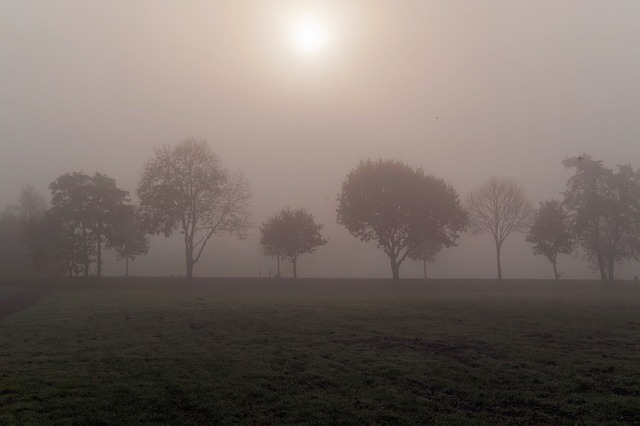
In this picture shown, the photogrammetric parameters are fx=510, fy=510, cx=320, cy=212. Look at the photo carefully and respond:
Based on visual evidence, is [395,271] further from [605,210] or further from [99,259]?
[99,259]

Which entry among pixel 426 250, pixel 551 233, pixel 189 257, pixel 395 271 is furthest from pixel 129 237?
pixel 551 233

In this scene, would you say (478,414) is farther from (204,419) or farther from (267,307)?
(267,307)

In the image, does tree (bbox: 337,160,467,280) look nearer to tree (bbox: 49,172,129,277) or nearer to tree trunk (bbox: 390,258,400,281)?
tree trunk (bbox: 390,258,400,281)

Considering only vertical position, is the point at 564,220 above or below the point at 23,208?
below

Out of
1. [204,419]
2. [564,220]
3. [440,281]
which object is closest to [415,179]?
[440,281]

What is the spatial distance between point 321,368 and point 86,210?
71.6 metres

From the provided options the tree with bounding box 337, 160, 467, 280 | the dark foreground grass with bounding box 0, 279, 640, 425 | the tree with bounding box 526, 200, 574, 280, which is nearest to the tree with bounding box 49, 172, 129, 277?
the tree with bounding box 337, 160, 467, 280

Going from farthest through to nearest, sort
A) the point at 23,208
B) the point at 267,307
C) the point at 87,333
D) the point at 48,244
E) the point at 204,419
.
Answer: the point at 23,208, the point at 48,244, the point at 267,307, the point at 87,333, the point at 204,419

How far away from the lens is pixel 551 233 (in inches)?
3457

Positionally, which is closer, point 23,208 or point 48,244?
point 48,244

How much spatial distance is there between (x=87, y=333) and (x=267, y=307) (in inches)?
556

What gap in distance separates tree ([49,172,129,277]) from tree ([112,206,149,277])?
4.93 feet

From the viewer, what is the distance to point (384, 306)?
39.2 meters

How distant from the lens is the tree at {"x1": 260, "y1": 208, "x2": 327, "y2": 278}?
8781 centimetres
